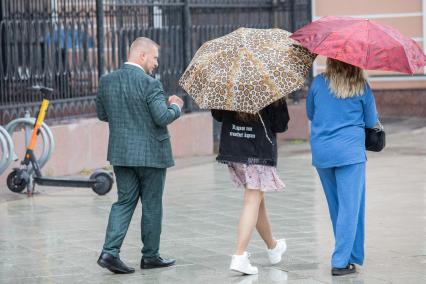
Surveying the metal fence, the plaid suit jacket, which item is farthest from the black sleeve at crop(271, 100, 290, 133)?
the metal fence

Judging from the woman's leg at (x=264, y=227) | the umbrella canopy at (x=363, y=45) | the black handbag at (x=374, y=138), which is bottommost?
the woman's leg at (x=264, y=227)

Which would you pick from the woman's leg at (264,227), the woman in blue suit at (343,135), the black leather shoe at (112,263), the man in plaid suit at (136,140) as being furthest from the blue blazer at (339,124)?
the black leather shoe at (112,263)

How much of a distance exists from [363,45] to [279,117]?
79cm

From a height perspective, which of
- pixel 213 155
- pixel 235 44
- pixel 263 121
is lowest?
pixel 213 155

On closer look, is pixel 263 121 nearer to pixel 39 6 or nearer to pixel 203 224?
pixel 203 224

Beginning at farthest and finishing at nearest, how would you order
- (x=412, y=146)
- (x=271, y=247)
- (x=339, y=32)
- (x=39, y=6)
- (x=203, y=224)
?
(x=412, y=146), (x=39, y=6), (x=203, y=224), (x=271, y=247), (x=339, y=32)

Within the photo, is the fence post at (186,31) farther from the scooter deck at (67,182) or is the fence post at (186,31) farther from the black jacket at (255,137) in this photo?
the black jacket at (255,137)

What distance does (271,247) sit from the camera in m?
7.80

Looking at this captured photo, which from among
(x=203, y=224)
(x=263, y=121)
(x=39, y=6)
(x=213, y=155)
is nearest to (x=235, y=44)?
(x=263, y=121)

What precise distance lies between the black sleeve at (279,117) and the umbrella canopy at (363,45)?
1.60 ft

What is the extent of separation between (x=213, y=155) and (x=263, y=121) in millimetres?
7991

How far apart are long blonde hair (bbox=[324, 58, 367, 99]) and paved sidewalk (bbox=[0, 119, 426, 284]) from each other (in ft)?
4.20

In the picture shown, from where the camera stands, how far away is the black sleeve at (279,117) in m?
7.42

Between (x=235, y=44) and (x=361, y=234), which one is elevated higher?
(x=235, y=44)
